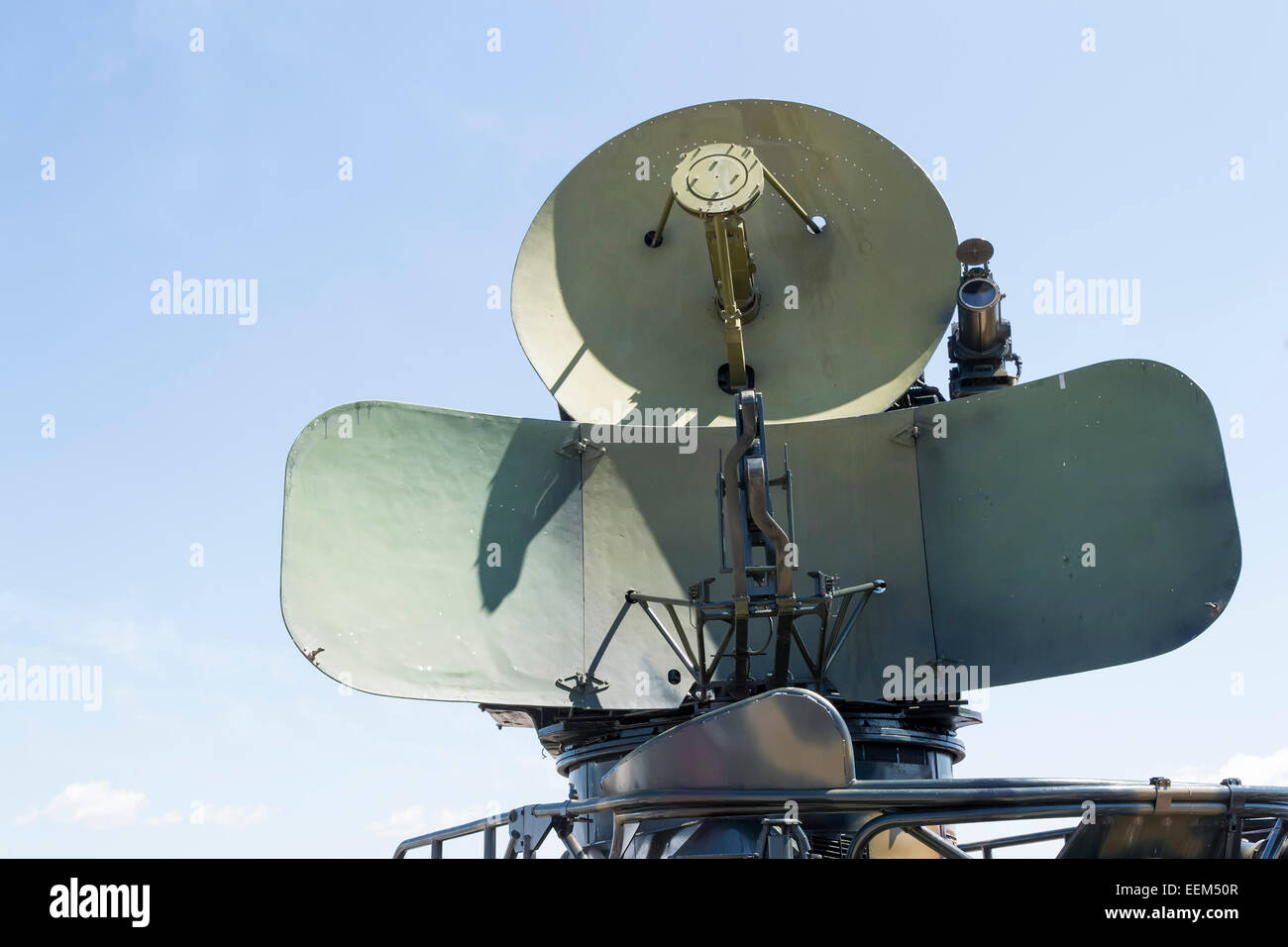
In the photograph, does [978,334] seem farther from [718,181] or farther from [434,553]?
[434,553]

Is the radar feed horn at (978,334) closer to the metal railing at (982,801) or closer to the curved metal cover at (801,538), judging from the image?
the curved metal cover at (801,538)

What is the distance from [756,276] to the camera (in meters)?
14.4

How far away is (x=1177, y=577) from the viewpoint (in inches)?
447

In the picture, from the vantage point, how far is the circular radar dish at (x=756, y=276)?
13898mm

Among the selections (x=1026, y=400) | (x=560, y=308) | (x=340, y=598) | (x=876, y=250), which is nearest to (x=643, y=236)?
(x=560, y=308)

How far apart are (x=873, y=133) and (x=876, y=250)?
3.94 feet

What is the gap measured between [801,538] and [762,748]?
5.74 m

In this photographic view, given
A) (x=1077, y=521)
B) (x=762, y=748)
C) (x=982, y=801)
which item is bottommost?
(x=982, y=801)

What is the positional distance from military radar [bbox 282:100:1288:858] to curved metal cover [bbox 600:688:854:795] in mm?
1988

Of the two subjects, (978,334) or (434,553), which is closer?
(434,553)

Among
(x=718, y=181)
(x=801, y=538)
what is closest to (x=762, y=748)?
(x=801, y=538)

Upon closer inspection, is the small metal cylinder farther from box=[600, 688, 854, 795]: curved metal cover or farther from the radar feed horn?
box=[600, 688, 854, 795]: curved metal cover

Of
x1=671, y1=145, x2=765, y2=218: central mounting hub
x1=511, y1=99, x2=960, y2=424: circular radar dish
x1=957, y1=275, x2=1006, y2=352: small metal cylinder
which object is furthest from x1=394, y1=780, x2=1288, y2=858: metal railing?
x1=957, y1=275, x2=1006, y2=352: small metal cylinder

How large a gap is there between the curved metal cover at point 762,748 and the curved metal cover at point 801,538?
14.1ft
